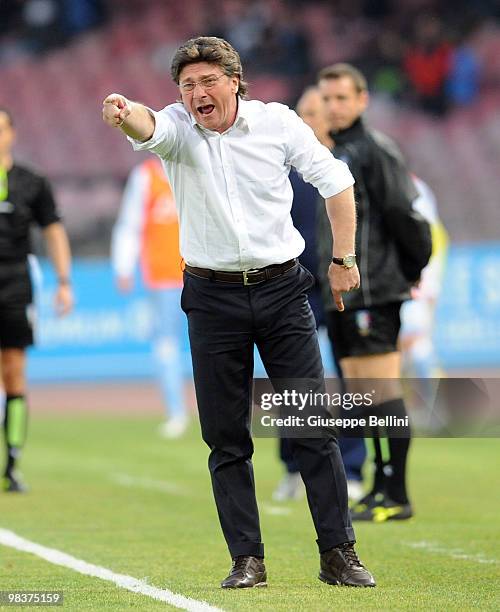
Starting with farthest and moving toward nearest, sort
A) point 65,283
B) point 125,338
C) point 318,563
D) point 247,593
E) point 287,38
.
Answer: point 287,38 → point 125,338 → point 65,283 → point 318,563 → point 247,593

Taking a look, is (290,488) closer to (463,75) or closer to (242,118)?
(242,118)

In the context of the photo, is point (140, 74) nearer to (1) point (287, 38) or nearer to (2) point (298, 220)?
(1) point (287, 38)

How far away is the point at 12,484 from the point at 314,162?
14.6ft

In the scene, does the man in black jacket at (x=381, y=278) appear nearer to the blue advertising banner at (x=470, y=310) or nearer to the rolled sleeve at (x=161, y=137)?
the rolled sleeve at (x=161, y=137)

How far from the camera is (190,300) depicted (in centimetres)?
544

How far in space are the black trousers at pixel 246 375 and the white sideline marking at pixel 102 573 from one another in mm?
394

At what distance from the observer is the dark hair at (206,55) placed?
505cm

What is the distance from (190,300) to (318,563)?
1.39 meters

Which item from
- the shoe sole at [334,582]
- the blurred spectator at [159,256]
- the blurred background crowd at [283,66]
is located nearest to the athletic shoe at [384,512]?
the shoe sole at [334,582]

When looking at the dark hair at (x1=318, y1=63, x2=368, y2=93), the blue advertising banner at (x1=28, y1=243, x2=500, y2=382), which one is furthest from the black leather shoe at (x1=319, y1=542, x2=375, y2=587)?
the blue advertising banner at (x1=28, y1=243, x2=500, y2=382)

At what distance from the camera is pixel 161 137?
5059 millimetres

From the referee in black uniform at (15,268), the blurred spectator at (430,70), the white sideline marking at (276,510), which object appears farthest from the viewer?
the blurred spectator at (430,70)

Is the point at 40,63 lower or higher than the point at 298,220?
higher

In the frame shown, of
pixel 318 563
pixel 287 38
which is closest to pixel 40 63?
pixel 287 38
